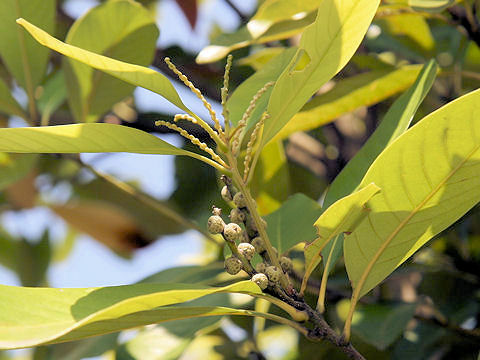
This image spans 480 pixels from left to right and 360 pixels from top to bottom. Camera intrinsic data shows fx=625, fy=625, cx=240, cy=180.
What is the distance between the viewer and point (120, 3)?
104 centimetres

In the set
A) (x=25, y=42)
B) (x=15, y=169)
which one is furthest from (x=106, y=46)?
(x=15, y=169)

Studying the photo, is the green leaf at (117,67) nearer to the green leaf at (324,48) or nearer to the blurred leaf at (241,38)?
the green leaf at (324,48)

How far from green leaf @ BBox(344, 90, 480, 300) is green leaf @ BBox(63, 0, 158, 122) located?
563mm

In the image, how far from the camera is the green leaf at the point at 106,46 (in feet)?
3.35

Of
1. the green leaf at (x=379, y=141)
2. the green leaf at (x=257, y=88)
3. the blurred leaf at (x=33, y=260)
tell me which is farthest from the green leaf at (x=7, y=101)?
the blurred leaf at (x=33, y=260)

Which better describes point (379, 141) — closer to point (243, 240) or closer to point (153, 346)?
point (243, 240)

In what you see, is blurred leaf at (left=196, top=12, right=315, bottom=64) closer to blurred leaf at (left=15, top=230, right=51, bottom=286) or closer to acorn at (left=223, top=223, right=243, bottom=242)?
acorn at (left=223, top=223, right=243, bottom=242)

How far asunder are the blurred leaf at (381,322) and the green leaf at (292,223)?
31cm

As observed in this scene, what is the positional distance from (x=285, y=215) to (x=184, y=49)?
0.86 meters

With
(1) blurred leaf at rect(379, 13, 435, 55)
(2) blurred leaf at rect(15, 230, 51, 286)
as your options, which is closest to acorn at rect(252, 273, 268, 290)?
(1) blurred leaf at rect(379, 13, 435, 55)

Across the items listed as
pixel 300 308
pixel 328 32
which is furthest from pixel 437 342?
pixel 328 32

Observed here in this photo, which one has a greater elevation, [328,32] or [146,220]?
[146,220]

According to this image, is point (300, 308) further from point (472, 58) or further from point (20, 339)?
point (472, 58)

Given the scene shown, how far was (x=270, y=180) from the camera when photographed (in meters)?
1.16
